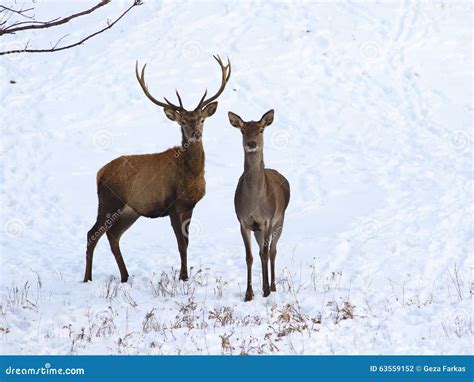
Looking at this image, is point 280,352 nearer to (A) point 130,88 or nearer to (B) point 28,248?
(B) point 28,248

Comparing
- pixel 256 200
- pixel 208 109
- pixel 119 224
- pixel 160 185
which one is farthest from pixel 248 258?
pixel 119 224

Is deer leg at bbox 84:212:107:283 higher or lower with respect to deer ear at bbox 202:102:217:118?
lower

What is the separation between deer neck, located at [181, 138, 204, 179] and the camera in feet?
31.9

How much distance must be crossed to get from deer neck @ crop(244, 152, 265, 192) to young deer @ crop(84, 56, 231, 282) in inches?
37.9

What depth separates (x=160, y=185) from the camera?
9.91m

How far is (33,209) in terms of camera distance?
1334 centimetres

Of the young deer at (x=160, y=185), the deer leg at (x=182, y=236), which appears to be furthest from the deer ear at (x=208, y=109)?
the deer leg at (x=182, y=236)

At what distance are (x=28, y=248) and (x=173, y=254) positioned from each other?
2.12m

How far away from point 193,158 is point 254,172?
1.08 meters

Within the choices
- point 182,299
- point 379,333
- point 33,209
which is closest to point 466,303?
point 379,333

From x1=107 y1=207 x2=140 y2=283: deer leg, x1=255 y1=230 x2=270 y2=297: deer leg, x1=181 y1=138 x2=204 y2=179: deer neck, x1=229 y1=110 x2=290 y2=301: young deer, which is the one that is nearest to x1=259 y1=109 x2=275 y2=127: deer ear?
x1=229 y1=110 x2=290 y2=301: young deer

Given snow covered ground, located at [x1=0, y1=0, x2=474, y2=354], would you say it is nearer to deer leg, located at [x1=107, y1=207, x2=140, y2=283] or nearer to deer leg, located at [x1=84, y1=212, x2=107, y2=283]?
deer leg, located at [x1=84, y1=212, x2=107, y2=283]

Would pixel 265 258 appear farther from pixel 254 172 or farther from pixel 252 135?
pixel 252 135
